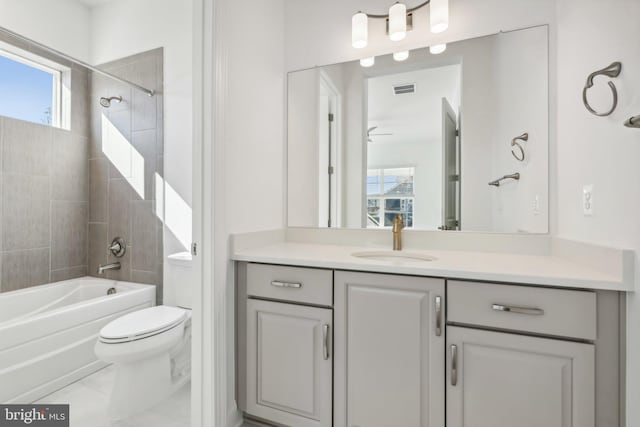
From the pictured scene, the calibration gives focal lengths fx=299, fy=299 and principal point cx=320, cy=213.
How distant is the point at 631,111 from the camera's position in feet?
2.85

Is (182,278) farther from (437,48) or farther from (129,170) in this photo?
(437,48)

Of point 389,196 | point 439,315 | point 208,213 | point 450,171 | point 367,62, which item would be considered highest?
point 367,62

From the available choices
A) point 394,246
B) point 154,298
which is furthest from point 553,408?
point 154,298

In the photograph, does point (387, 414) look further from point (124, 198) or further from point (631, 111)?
point (124, 198)

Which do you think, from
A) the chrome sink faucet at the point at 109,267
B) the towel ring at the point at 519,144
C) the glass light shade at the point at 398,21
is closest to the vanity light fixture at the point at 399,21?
the glass light shade at the point at 398,21

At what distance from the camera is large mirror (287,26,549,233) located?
1451 mm

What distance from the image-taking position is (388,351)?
1.16m

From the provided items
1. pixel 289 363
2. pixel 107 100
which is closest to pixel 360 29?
pixel 289 363

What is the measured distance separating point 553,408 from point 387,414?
0.55 metres

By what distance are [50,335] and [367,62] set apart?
8.23 ft

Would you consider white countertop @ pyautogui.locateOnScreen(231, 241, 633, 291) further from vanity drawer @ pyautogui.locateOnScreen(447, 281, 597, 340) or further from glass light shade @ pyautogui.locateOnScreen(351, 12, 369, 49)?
glass light shade @ pyautogui.locateOnScreen(351, 12, 369, 49)

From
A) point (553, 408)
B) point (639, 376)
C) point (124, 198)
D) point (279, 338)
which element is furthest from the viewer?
point (124, 198)

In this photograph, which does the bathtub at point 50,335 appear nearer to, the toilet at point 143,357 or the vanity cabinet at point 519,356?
the toilet at point 143,357

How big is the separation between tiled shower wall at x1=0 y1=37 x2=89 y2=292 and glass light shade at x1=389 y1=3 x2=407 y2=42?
2768 millimetres
